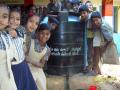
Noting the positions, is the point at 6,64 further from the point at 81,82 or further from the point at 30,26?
the point at 81,82

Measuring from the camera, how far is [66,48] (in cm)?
742

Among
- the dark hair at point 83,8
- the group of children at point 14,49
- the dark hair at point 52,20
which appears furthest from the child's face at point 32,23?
the dark hair at point 83,8

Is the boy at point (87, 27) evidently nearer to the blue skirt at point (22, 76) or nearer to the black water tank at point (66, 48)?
the black water tank at point (66, 48)

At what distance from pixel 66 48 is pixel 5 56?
329 centimetres

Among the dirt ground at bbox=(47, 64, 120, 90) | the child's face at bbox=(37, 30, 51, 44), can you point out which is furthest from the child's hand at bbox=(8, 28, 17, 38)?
the dirt ground at bbox=(47, 64, 120, 90)

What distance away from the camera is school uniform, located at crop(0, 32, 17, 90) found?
4191 mm

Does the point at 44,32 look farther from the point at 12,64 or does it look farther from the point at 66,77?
the point at 66,77

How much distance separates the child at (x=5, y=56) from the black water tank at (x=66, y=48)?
3171 millimetres

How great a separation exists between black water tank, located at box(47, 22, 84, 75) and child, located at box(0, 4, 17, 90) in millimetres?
3171

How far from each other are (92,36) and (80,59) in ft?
1.48

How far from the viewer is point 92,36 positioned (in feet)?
25.2

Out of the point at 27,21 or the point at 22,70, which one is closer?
the point at 22,70

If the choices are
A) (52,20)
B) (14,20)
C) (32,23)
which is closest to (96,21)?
(52,20)

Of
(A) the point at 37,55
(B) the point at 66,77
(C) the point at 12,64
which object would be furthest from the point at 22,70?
(B) the point at 66,77
